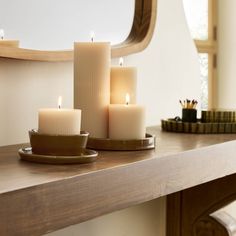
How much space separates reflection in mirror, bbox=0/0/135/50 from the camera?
35.1 inches

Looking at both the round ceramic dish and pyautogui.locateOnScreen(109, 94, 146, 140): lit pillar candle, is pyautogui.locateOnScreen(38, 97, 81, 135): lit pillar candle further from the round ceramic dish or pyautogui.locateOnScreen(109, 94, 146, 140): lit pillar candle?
pyautogui.locateOnScreen(109, 94, 146, 140): lit pillar candle

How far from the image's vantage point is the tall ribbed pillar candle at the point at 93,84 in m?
0.86

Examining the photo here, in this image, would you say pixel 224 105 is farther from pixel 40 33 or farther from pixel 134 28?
pixel 40 33

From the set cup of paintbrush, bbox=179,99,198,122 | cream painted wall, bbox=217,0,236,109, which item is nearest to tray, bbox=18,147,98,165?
cup of paintbrush, bbox=179,99,198,122

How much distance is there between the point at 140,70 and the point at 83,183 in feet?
2.04

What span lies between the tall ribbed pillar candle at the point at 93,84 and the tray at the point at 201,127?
26 cm

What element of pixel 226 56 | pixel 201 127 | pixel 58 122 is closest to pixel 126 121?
pixel 58 122

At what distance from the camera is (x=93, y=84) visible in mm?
871

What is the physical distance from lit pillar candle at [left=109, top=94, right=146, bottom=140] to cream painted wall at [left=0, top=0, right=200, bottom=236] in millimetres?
155

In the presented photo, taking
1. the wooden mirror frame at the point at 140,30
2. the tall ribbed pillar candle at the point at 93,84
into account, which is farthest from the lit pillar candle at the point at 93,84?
the wooden mirror frame at the point at 140,30

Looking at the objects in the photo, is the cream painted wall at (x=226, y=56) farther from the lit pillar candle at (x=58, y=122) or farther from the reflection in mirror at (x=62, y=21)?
the lit pillar candle at (x=58, y=122)

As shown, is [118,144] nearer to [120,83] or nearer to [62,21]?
[120,83]

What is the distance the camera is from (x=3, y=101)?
902 mm

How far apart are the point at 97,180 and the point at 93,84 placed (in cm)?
24
